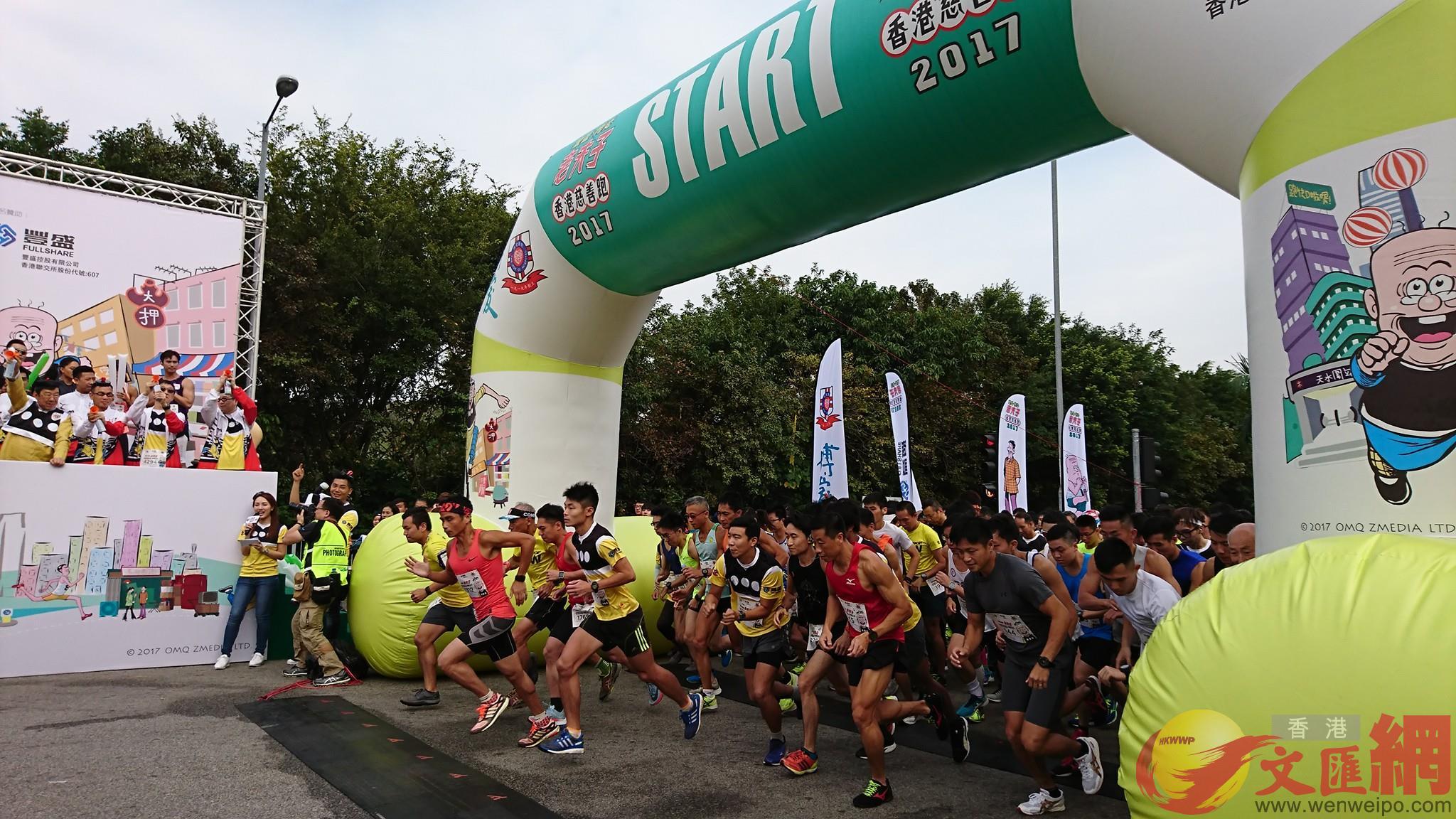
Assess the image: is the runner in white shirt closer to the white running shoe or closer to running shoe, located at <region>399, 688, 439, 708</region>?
the white running shoe

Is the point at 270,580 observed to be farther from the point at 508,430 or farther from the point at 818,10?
the point at 818,10

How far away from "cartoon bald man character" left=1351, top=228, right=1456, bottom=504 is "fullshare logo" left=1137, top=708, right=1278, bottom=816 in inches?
44.8

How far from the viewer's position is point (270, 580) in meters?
9.27

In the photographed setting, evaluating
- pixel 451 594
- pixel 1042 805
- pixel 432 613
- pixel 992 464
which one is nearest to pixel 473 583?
pixel 451 594

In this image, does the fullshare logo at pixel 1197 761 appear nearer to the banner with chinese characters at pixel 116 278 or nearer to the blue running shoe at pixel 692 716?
the blue running shoe at pixel 692 716

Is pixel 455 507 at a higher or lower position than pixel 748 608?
higher

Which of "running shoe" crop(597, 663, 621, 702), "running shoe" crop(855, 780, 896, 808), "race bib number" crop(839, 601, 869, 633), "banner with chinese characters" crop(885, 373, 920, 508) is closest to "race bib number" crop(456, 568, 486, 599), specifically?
"running shoe" crop(597, 663, 621, 702)

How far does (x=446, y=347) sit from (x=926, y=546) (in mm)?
13725

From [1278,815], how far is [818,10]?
4869 mm

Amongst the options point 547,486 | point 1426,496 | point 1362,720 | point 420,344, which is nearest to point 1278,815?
point 1362,720

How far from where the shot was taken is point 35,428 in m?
9.11

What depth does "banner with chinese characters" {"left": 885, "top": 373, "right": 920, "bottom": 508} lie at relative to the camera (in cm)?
1197

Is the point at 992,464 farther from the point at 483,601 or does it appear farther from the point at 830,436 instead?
the point at 483,601

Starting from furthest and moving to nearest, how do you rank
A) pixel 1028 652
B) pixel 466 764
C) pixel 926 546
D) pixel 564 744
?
pixel 926 546
pixel 564 744
pixel 466 764
pixel 1028 652
